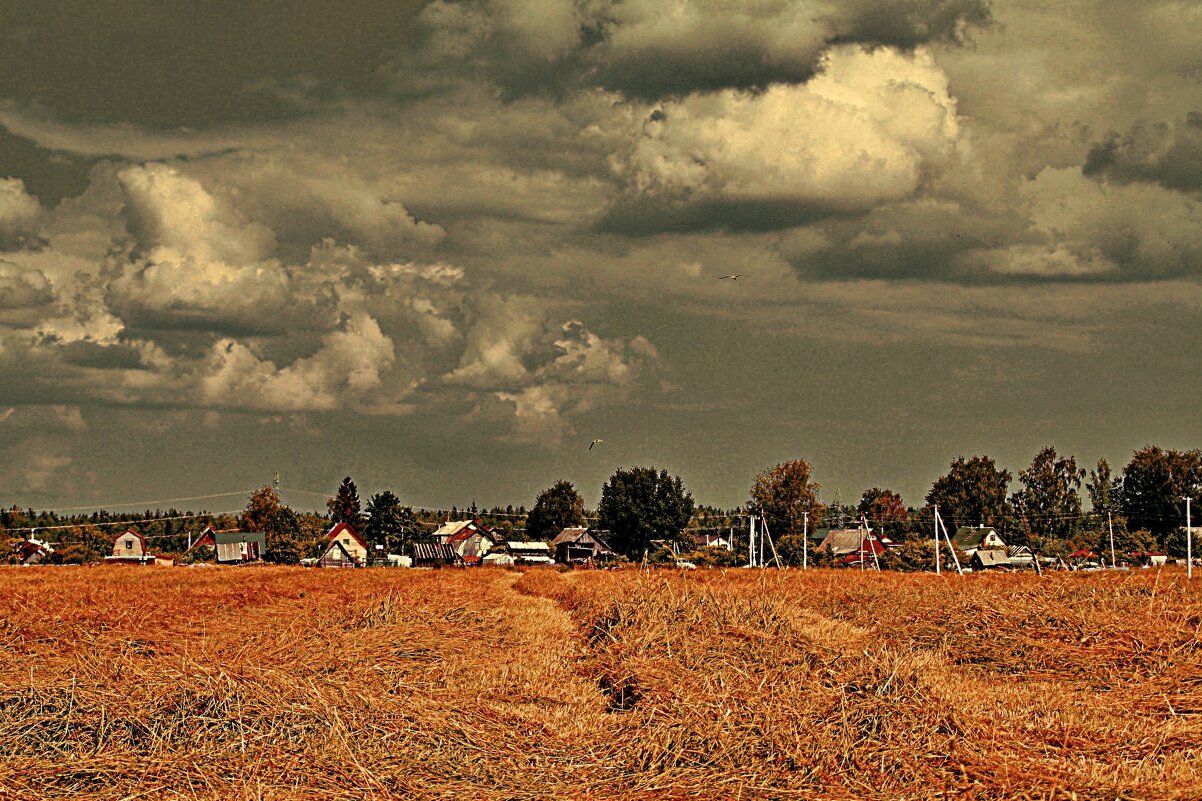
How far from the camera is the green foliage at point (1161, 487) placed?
122 m

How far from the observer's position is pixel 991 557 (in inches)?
4427

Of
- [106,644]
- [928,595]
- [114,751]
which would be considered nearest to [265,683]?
[114,751]

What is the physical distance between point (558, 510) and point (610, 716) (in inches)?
5810

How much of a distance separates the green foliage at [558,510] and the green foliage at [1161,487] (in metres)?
74.5

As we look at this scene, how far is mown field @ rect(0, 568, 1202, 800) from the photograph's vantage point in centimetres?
906

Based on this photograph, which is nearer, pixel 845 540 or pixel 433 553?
pixel 433 553

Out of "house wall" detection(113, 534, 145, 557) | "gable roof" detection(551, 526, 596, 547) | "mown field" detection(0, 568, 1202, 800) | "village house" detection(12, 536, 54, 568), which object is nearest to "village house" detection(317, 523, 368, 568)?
"gable roof" detection(551, 526, 596, 547)

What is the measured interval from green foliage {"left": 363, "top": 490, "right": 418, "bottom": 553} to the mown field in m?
122

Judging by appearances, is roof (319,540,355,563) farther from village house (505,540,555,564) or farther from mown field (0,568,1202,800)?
mown field (0,568,1202,800)

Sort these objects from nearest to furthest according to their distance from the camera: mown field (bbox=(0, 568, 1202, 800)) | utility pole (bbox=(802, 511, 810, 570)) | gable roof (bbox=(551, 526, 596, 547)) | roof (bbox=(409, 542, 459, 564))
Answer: mown field (bbox=(0, 568, 1202, 800)), utility pole (bbox=(802, 511, 810, 570)), roof (bbox=(409, 542, 459, 564)), gable roof (bbox=(551, 526, 596, 547))

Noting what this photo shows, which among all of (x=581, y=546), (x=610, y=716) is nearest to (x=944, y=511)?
(x=581, y=546)

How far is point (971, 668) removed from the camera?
18.3 metres

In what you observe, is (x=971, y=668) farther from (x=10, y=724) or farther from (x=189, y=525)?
(x=189, y=525)

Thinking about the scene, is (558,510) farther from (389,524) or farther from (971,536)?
(971,536)
